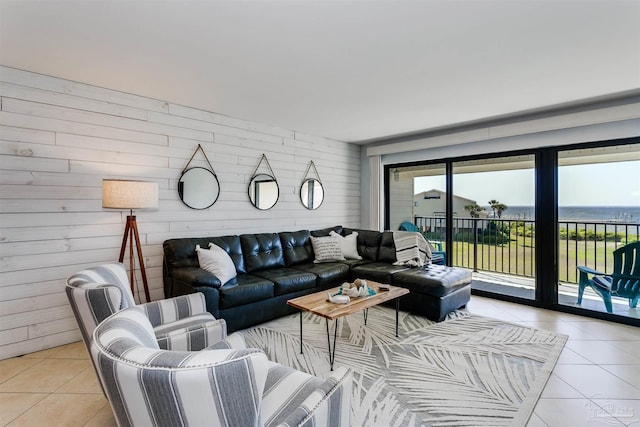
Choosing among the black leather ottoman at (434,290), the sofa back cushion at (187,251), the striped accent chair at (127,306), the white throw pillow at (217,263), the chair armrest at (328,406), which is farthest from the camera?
the black leather ottoman at (434,290)

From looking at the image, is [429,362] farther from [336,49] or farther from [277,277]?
[336,49]

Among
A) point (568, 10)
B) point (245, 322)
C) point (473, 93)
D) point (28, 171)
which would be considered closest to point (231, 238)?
point (245, 322)

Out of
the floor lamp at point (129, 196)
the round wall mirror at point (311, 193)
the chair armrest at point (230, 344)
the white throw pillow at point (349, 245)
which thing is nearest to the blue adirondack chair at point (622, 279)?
→ the white throw pillow at point (349, 245)

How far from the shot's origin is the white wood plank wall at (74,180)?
266cm

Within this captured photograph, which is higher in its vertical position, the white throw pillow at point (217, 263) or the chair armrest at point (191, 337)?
the white throw pillow at point (217, 263)

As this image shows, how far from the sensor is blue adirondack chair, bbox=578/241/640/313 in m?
3.33

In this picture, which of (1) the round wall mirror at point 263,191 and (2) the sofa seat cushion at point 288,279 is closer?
(2) the sofa seat cushion at point 288,279

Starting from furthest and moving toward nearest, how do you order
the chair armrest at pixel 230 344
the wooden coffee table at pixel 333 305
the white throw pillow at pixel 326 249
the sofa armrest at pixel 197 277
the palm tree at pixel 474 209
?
1. the palm tree at pixel 474 209
2. the white throw pillow at pixel 326 249
3. the sofa armrest at pixel 197 277
4. the wooden coffee table at pixel 333 305
5. the chair armrest at pixel 230 344

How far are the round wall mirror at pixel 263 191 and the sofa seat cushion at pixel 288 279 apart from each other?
1.04 metres

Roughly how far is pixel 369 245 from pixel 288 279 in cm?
172

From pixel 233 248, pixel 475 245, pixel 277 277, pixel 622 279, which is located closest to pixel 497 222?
pixel 475 245

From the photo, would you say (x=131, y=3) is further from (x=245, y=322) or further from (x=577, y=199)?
(x=577, y=199)

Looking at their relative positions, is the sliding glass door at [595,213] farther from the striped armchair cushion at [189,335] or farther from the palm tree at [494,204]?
the striped armchair cushion at [189,335]

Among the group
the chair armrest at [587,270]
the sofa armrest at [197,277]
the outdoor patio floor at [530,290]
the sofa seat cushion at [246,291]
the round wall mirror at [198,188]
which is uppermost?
the round wall mirror at [198,188]
